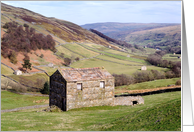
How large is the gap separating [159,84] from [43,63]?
6149cm

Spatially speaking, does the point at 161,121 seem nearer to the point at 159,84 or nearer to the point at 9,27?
the point at 159,84

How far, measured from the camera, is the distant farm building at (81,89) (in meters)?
30.4

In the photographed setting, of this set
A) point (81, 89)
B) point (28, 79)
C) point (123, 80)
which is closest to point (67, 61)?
point (28, 79)

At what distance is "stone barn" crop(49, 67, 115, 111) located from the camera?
99.8 ft

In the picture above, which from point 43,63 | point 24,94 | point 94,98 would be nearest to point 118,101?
point 94,98

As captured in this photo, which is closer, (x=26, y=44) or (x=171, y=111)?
(x=171, y=111)

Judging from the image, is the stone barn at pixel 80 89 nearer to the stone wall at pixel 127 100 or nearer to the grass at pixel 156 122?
the stone wall at pixel 127 100

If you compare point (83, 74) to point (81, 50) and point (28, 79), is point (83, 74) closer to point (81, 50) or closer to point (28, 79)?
point (28, 79)

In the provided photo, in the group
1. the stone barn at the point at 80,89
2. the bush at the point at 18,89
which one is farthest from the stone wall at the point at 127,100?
the bush at the point at 18,89

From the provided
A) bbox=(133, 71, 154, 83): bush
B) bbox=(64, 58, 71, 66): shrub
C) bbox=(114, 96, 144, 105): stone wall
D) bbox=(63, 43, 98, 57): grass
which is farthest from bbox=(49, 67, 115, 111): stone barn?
bbox=(63, 43, 98, 57): grass

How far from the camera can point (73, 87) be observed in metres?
30.5

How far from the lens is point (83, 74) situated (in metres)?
32.5

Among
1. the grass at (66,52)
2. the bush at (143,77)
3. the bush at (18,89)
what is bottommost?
the bush at (18,89)

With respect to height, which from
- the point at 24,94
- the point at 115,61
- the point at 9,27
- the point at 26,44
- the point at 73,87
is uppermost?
the point at 9,27
